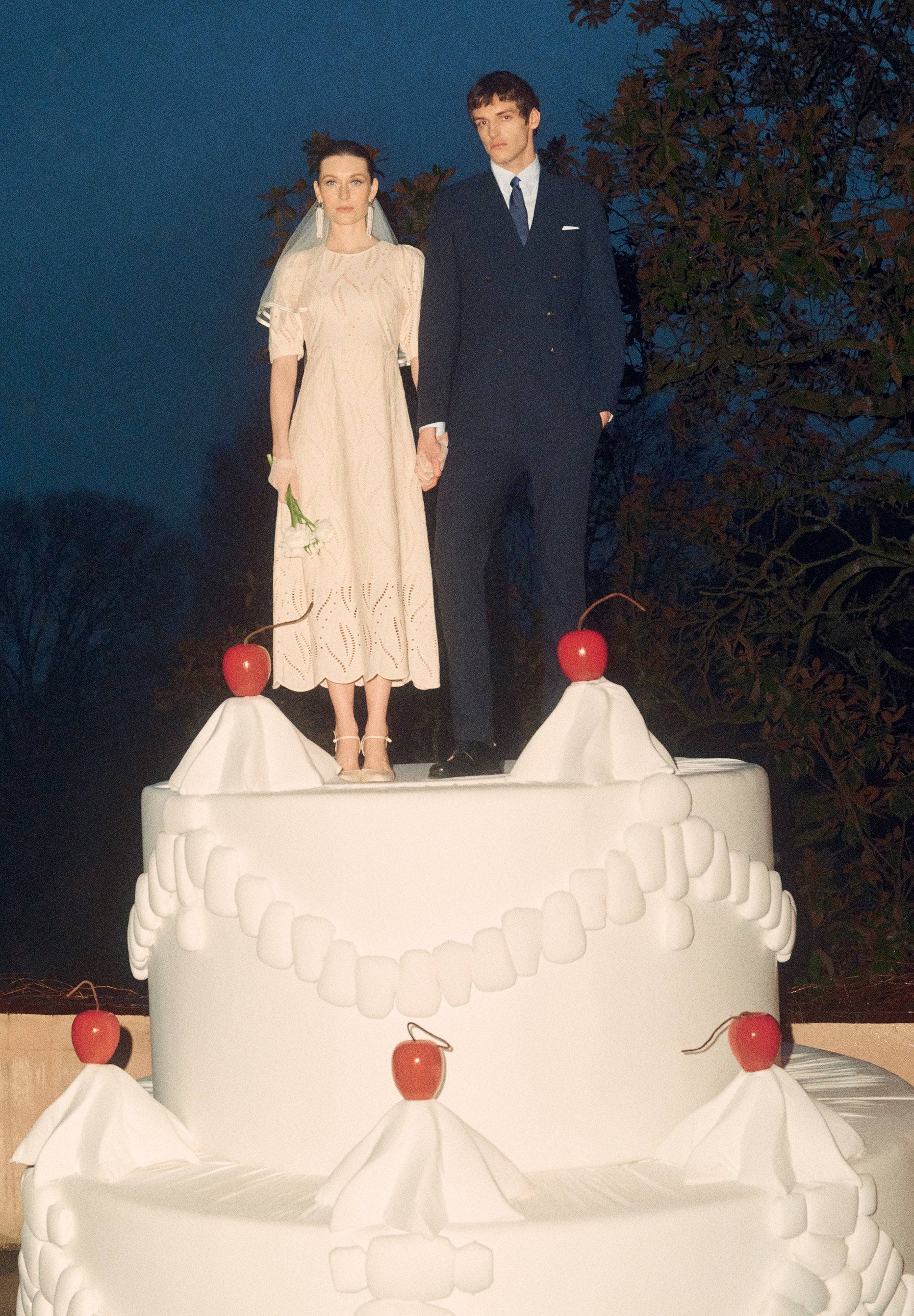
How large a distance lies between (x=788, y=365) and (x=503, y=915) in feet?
11.2

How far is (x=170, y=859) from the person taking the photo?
2771mm

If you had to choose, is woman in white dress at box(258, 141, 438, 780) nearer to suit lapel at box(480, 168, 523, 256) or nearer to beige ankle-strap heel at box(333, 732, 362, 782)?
beige ankle-strap heel at box(333, 732, 362, 782)

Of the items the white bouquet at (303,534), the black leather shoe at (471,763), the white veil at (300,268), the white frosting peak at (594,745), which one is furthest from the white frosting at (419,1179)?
the white veil at (300,268)

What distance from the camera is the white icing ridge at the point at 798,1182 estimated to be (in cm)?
242

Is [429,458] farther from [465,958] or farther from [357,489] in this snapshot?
[465,958]

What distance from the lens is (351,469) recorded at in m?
3.51

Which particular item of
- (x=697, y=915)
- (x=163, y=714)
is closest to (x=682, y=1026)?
(x=697, y=915)

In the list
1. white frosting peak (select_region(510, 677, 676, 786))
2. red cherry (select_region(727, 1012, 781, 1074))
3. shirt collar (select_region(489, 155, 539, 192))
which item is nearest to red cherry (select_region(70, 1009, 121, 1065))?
white frosting peak (select_region(510, 677, 676, 786))

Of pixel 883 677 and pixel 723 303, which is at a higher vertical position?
pixel 723 303

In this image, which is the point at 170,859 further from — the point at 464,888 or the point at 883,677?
the point at 883,677

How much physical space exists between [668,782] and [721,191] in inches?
130

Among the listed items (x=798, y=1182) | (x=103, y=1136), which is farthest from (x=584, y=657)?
(x=103, y=1136)

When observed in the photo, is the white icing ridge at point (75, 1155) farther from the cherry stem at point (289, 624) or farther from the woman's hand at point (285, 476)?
the woman's hand at point (285, 476)

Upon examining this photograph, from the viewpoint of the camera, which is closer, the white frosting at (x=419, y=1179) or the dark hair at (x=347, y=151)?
the white frosting at (x=419, y=1179)
